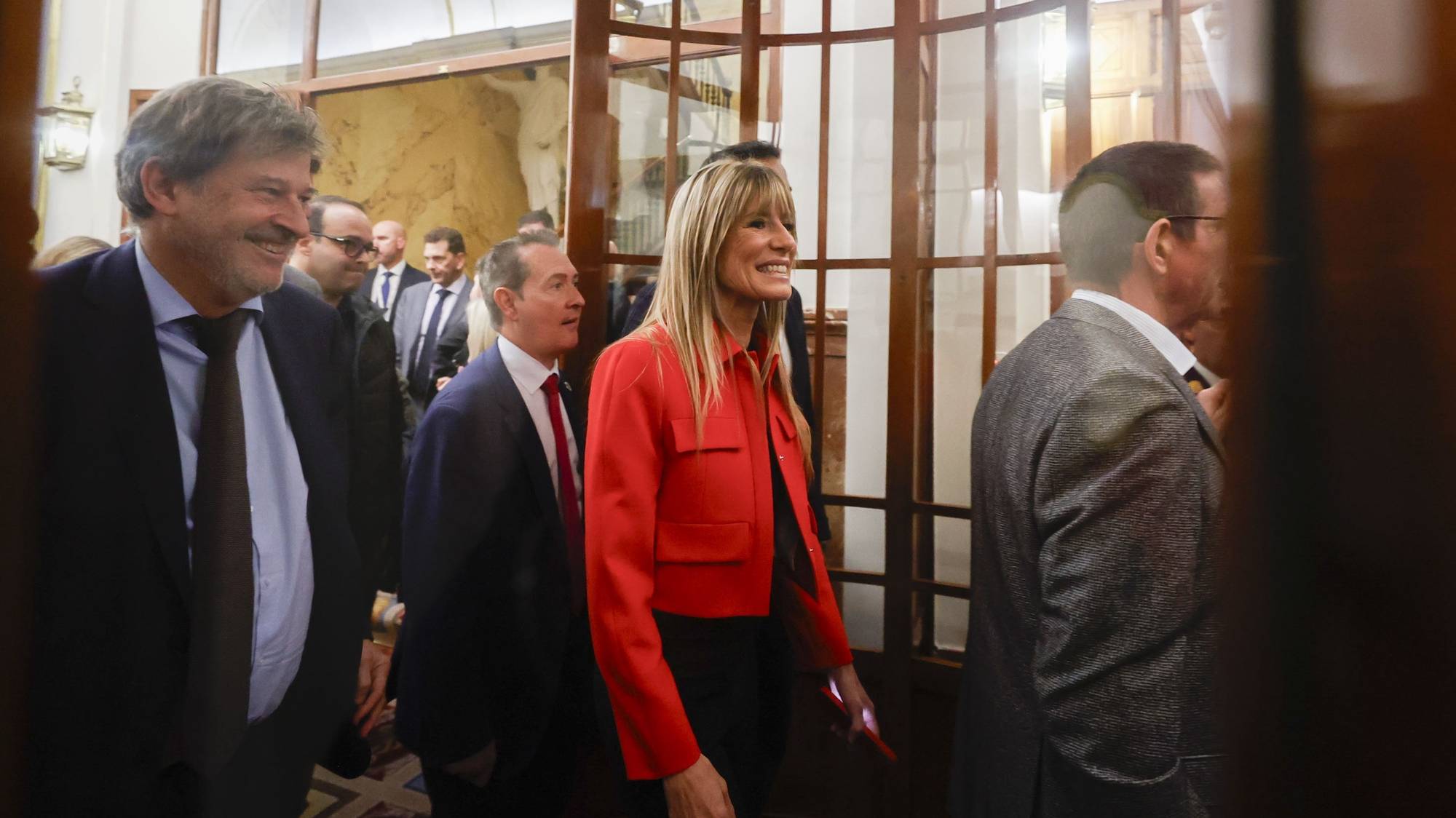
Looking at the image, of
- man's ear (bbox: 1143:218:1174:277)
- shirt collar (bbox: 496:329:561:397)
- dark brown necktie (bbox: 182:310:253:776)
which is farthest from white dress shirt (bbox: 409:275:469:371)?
man's ear (bbox: 1143:218:1174:277)

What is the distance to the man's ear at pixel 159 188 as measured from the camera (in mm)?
411

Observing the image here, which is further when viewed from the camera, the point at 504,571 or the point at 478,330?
the point at 478,330

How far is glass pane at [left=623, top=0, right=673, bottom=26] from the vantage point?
1.19 meters

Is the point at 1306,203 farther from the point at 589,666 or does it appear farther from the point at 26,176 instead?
the point at 589,666

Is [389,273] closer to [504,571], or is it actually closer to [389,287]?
[389,287]

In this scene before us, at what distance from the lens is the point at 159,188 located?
41 cm

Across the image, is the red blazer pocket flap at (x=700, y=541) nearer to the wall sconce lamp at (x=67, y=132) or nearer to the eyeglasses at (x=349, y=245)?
the eyeglasses at (x=349, y=245)

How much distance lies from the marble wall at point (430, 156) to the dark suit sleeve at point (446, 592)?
1.03 feet

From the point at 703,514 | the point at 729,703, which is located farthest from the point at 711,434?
the point at 729,703

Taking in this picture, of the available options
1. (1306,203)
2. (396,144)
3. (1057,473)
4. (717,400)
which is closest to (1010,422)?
(1057,473)

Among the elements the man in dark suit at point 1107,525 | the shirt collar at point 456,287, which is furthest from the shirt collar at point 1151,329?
the shirt collar at point 456,287

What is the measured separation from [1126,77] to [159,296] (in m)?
0.87

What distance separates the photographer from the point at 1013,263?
3.24 ft

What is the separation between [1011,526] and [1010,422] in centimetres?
10
